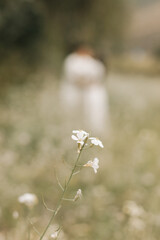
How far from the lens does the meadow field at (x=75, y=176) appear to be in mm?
3486

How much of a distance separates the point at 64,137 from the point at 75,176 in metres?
1.09

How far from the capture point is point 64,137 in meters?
5.74

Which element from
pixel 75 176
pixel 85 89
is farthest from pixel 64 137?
pixel 85 89

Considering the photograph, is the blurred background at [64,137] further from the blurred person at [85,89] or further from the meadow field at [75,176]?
the blurred person at [85,89]

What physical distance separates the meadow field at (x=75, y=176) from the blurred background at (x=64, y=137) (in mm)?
10

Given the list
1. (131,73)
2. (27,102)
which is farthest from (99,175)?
(131,73)

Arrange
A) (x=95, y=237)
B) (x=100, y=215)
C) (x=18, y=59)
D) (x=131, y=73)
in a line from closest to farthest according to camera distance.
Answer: (x=95, y=237)
(x=100, y=215)
(x=18, y=59)
(x=131, y=73)

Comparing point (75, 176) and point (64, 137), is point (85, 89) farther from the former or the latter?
point (75, 176)

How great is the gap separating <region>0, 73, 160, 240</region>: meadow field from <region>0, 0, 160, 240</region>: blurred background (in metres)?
0.01

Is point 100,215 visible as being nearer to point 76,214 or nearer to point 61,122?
point 76,214

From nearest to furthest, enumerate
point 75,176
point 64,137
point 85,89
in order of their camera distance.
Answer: point 75,176 → point 64,137 → point 85,89

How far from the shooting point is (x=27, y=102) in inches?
309

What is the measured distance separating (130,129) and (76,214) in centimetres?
344

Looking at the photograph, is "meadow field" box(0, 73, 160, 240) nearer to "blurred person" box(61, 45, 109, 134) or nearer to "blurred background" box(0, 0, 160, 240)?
"blurred background" box(0, 0, 160, 240)
